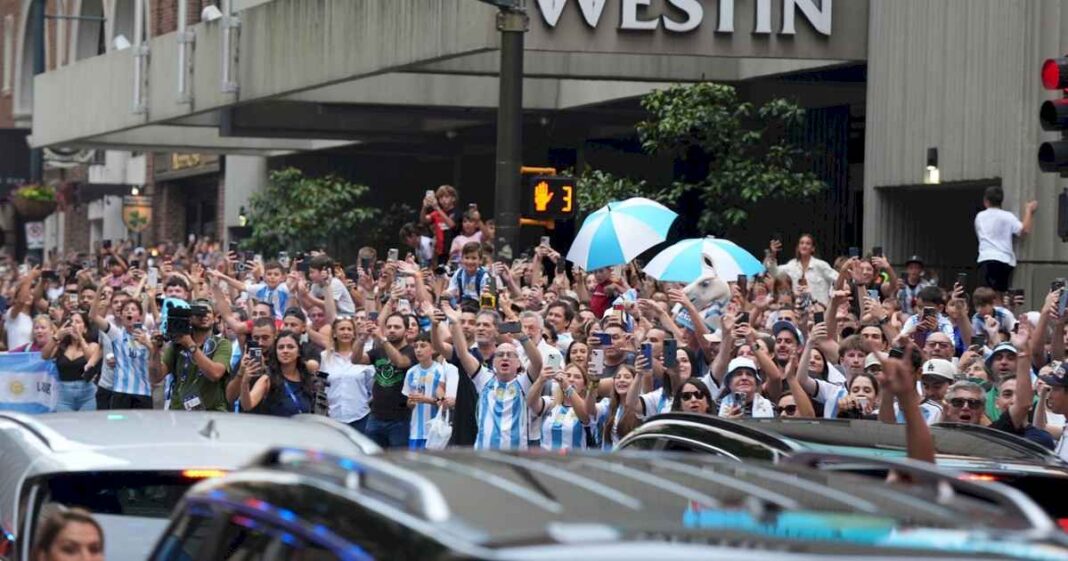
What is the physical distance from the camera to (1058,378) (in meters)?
10.3

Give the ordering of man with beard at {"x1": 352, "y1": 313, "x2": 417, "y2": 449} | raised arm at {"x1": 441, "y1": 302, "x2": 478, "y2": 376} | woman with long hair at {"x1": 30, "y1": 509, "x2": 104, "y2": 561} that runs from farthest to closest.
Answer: man with beard at {"x1": 352, "y1": 313, "x2": 417, "y2": 449}, raised arm at {"x1": 441, "y1": 302, "x2": 478, "y2": 376}, woman with long hair at {"x1": 30, "y1": 509, "x2": 104, "y2": 561}

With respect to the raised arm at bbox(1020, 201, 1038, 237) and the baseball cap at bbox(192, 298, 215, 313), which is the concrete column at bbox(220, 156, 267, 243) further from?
the raised arm at bbox(1020, 201, 1038, 237)

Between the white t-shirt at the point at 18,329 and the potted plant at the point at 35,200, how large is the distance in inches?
1475

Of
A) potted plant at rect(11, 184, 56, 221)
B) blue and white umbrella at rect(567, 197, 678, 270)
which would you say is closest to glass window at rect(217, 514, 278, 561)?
blue and white umbrella at rect(567, 197, 678, 270)

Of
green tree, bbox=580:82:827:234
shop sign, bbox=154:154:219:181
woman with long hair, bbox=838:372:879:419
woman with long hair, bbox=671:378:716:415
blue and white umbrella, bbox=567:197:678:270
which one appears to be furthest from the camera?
shop sign, bbox=154:154:219:181

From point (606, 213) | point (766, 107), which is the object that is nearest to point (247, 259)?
point (606, 213)

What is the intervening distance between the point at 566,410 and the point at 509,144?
6.24 metres

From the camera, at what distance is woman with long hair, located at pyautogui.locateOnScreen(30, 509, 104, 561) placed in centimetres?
588

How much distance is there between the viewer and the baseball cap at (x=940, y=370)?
11.5 metres

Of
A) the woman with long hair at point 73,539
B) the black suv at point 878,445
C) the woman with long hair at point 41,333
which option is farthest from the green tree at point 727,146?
the woman with long hair at point 73,539

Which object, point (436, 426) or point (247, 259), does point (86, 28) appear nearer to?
point (247, 259)

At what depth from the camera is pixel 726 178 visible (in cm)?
2472

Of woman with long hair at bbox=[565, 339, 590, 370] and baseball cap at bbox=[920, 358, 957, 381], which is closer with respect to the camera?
baseball cap at bbox=[920, 358, 957, 381]

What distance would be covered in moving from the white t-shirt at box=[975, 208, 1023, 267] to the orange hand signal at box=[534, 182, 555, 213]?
13.4 ft
